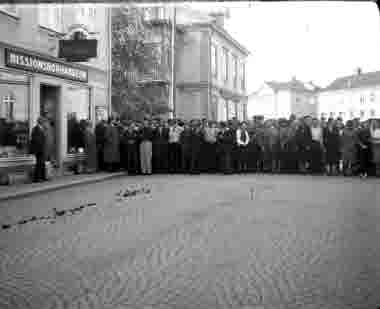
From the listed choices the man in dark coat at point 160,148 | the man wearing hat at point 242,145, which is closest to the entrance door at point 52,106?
the man in dark coat at point 160,148

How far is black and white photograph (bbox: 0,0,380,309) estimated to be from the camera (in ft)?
18.2

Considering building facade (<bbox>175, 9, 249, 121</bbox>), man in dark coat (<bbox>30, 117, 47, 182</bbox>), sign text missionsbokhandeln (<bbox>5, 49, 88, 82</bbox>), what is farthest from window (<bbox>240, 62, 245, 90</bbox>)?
man in dark coat (<bbox>30, 117, 47, 182</bbox>)

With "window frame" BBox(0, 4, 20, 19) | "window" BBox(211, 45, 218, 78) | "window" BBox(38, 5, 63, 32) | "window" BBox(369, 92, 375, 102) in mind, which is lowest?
"window frame" BBox(0, 4, 20, 19)

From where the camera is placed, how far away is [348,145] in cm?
1930

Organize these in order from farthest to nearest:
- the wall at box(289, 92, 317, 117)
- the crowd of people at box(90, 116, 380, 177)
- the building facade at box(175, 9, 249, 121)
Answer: the wall at box(289, 92, 317, 117)
the building facade at box(175, 9, 249, 121)
the crowd of people at box(90, 116, 380, 177)

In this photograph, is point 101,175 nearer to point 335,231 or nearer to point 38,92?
point 38,92

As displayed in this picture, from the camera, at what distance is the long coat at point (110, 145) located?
1986 cm

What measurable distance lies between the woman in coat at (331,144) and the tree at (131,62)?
16676 mm

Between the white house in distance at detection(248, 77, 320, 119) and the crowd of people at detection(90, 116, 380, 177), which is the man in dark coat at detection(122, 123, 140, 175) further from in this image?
the white house in distance at detection(248, 77, 320, 119)

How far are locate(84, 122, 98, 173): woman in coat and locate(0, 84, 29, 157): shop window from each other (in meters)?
3.13

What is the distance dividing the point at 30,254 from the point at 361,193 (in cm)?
925

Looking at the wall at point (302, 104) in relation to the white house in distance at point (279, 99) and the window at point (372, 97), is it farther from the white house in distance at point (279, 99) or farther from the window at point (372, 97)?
the window at point (372, 97)

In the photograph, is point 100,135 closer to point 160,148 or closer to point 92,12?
point 160,148

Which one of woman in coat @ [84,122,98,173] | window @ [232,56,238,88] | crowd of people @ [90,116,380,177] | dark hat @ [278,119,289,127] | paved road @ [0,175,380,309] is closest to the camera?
paved road @ [0,175,380,309]
